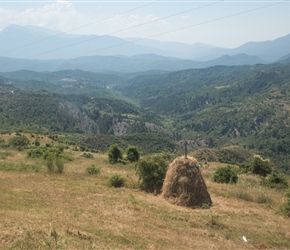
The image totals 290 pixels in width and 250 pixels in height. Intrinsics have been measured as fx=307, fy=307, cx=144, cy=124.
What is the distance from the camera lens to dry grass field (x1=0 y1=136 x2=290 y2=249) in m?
10.5

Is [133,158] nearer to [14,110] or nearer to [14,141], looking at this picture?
[14,141]

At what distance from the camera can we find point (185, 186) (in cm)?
1748

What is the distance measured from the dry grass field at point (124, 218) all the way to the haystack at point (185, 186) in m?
0.63

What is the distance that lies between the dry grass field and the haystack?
2.06ft

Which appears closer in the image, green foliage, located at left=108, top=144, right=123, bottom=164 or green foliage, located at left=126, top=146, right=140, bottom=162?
green foliage, located at left=108, top=144, right=123, bottom=164

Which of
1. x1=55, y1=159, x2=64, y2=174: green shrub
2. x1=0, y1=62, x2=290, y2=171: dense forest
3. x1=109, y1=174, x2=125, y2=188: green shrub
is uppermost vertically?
x1=55, y1=159, x2=64, y2=174: green shrub

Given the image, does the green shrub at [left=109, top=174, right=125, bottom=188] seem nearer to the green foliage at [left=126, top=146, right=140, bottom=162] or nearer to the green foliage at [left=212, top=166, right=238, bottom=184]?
the green foliage at [left=212, top=166, right=238, bottom=184]

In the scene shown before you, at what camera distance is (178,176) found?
17844 mm

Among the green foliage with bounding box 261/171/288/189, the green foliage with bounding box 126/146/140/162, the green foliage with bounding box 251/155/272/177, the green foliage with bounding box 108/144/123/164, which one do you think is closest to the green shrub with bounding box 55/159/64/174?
the green foliage with bounding box 108/144/123/164

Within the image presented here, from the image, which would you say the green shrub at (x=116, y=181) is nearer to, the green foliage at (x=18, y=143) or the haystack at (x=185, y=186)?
the haystack at (x=185, y=186)

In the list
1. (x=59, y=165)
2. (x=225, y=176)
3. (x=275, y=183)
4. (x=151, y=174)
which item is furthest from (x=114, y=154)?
(x=275, y=183)

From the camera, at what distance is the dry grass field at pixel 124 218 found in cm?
1046

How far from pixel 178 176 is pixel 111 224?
6.20 meters

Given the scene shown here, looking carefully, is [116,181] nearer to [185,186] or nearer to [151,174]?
[151,174]
